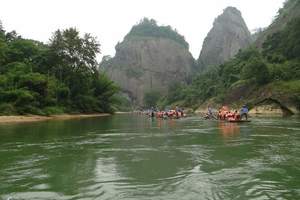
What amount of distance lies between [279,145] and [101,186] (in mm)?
10436

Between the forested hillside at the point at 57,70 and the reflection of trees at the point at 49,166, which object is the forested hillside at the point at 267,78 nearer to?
the forested hillside at the point at 57,70

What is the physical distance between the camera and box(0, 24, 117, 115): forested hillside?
53.8 metres

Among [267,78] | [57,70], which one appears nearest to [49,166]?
[57,70]

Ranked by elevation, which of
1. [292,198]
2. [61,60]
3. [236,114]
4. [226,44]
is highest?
[226,44]

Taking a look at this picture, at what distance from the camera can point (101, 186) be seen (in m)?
9.49

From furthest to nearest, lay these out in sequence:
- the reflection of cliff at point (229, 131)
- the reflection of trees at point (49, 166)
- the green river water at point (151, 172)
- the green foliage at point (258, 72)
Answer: the green foliage at point (258, 72) → the reflection of cliff at point (229, 131) → the reflection of trees at point (49, 166) → the green river water at point (151, 172)

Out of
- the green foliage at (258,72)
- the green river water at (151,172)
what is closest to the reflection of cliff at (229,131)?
the green river water at (151,172)

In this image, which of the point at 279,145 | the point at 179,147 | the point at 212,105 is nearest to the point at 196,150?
the point at 179,147

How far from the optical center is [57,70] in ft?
225

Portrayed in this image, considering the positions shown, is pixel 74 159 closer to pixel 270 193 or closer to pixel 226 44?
pixel 270 193

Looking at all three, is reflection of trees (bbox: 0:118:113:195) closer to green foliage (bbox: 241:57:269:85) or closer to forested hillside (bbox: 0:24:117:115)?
forested hillside (bbox: 0:24:117:115)

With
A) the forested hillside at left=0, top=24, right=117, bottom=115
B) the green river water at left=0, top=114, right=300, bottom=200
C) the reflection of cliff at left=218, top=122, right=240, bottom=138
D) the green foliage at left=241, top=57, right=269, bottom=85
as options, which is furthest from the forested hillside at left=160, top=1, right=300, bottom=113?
the green river water at left=0, top=114, right=300, bottom=200

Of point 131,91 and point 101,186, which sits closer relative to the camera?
point 101,186

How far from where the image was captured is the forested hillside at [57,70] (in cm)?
5384
